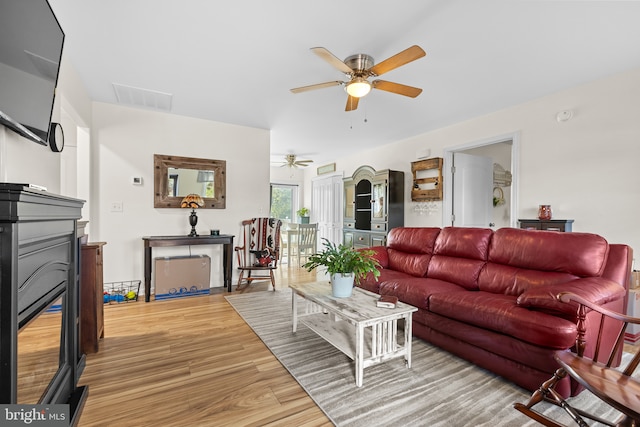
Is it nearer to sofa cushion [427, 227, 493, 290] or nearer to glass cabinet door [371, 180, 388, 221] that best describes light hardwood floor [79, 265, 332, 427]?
sofa cushion [427, 227, 493, 290]

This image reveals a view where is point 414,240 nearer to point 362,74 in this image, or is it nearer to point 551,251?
point 551,251

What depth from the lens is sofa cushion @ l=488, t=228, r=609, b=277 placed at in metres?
2.13

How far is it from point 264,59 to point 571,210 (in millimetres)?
3550

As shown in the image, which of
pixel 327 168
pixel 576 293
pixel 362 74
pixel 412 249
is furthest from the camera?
pixel 327 168

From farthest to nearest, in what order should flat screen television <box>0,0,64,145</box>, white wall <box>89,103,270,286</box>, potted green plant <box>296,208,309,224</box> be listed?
potted green plant <box>296,208,309,224</box>
white wall <box>89,103,270,286</box>
flat screen television <box>0,0,64,145</box>

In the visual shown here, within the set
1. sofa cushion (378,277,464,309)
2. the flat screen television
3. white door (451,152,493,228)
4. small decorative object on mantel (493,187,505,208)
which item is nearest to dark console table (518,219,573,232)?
white door (451,152,493,228)

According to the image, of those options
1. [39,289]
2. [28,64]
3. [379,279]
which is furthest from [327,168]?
[39,289]

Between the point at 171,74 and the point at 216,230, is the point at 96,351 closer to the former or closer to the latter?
the point at 216,230

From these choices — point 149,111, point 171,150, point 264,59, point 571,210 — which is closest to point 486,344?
point 571,210

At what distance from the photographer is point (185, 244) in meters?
3.91

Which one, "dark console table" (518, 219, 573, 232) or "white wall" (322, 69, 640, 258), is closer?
"white wall" (322, 69, 640, 258)

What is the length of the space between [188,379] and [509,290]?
2.49 meters

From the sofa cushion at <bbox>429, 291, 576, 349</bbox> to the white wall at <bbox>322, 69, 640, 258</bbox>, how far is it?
1675mm

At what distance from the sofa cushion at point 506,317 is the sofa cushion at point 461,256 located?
446 mm
